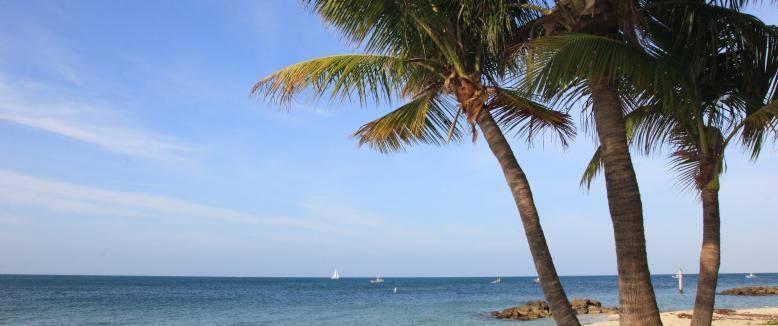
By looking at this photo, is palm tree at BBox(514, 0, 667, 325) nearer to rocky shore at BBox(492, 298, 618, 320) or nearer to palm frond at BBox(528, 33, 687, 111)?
palm frond at BBox(528, 33, 687, 111)

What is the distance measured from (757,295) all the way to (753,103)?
49.0m

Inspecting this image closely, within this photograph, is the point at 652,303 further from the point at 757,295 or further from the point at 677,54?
the point at 757,295

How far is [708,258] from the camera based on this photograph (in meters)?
5.97

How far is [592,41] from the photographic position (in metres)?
4.59

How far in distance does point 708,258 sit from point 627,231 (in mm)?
1869

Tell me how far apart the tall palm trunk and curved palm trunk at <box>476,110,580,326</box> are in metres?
0.49

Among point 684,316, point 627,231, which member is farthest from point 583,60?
point 684,316

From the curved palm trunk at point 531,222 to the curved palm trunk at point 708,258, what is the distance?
1709mm

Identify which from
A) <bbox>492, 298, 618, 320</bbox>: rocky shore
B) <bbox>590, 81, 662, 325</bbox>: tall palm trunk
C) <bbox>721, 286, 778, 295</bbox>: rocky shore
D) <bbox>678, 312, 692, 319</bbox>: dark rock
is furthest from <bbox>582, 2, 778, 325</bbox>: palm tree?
<bbox>721, 286, 778, 295</bbox>: rocky shore

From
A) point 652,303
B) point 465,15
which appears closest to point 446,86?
point 465,15

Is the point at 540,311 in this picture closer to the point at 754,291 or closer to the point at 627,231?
the point at 754,291

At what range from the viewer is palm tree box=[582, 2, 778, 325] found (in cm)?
577

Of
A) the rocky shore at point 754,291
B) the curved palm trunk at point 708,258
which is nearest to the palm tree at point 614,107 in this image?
the curved palm trunk at point 708,258

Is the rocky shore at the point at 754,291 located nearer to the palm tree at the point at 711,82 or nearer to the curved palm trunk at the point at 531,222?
the palm tree at the point at 711,82
